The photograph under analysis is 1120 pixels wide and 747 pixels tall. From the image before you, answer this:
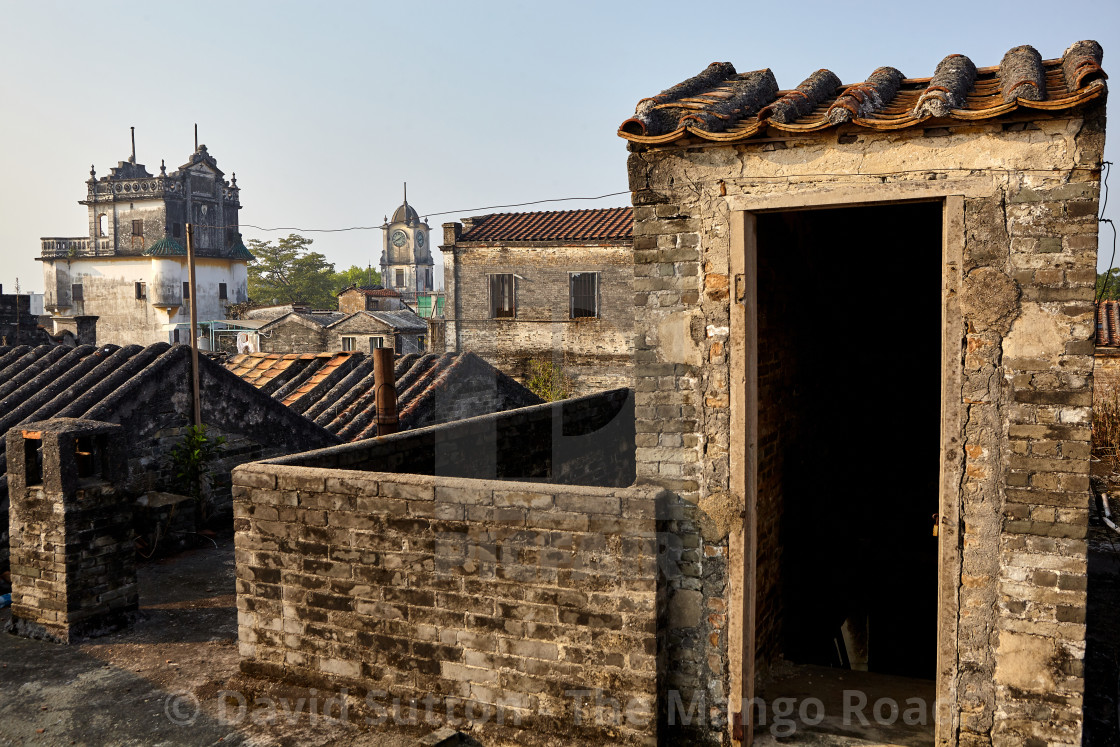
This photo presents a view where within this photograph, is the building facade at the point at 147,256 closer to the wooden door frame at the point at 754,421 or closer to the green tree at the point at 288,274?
the green tree at the point at 288,274

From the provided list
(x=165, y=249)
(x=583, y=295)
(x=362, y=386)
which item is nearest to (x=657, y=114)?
(x=362, y=386)

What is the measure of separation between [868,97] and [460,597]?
3.71m

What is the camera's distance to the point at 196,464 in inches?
355

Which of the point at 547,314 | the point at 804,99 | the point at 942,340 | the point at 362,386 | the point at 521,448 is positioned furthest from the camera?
the point at 547,314

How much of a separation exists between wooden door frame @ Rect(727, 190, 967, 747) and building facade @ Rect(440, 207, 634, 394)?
1840cm

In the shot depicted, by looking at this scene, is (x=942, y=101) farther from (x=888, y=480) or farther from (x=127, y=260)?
(x=127, y=260)

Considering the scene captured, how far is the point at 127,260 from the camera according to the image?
2023 inches

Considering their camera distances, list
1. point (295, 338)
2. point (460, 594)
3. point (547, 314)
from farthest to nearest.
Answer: point (295, 338) → point (547, 314) → point (460, 594)

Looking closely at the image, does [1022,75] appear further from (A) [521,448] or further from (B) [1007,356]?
(A) [521,448]

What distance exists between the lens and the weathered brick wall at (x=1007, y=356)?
405 centimetres

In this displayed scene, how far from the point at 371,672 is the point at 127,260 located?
175 feet

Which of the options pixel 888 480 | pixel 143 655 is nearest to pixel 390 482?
pixel 143 655

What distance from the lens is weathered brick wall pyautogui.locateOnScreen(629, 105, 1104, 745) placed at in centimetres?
405

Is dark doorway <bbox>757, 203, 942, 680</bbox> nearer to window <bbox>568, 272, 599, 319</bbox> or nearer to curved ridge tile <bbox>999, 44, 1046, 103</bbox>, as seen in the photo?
curved ridge tile <bbox>999, 44, 1046, 103</bbox>
